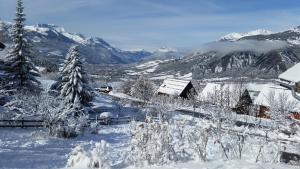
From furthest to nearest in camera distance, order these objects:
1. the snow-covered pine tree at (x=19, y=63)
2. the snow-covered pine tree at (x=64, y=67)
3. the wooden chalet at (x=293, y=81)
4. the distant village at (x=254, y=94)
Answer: the wooden chalet at (x=293, y=81), the distant village at (x=254, y=94), the snow-covered pine tree at (x=64, y=67), the snow-covered pine tree at (x=19, y=63)

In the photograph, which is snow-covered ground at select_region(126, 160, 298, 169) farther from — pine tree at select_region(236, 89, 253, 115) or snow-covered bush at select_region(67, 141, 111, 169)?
pine tree at select_region(236, 89, 253, 115)

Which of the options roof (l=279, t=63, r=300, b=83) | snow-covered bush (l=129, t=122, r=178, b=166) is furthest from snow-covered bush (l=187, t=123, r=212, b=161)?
roof (l=279, t=63, r=300, b=83)

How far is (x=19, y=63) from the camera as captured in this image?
53562 millimetres

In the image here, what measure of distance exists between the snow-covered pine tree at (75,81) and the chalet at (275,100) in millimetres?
35064

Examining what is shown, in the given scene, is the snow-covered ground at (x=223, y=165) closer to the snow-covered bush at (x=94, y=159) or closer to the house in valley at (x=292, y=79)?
the snow-covered bush at (x=94, y=159)

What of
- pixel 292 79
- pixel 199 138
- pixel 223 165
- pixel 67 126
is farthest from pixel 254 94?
pixel 223 165

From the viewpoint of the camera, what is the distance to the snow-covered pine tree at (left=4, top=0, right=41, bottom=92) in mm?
53031

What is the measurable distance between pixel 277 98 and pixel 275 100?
4.51m

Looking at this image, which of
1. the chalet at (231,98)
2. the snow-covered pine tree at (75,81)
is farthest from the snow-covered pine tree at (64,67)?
the chalet at (231,98)

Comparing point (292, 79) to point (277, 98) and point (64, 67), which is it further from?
point (64, 67)

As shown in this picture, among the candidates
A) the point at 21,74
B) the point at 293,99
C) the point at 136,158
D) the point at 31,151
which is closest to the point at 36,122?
the point at 21,74

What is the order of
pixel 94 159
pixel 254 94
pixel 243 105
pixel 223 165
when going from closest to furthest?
pixel 223 165, pixel 94 159, pixel 243 105, pixel 254 94

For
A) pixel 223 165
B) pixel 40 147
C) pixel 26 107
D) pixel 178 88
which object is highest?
pixel 178 88

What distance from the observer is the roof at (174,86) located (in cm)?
10478
